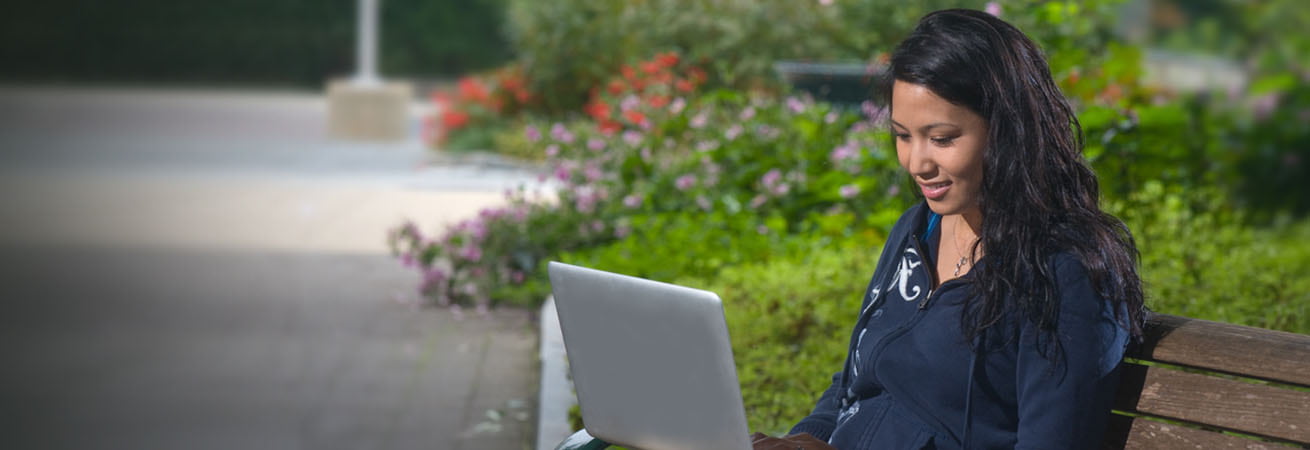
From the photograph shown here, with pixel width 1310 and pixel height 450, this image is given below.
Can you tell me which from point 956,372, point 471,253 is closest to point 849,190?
point 471,253

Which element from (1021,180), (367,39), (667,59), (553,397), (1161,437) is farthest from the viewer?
(367,39)

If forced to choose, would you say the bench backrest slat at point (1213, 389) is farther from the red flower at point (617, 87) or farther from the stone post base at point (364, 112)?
the stone post base at point (364, 112)

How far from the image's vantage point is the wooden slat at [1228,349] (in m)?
1.84

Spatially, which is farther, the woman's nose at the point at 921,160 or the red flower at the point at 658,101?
the red flower at the point at 658,101

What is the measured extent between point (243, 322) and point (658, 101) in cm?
437

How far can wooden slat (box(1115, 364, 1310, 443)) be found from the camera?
1848 mm

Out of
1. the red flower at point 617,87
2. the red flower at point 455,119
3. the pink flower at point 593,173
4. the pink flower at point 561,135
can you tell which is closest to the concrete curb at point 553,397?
the pink flower at point 593,173

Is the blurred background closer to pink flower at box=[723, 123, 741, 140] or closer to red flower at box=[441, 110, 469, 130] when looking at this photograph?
pink flower at box=[723, 123, 741, 140]

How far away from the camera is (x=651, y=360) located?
6.40 feet

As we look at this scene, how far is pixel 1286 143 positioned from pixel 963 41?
7456mm

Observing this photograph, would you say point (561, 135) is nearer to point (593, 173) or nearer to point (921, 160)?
point (593, 173)

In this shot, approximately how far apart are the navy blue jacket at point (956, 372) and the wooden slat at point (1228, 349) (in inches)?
5.4

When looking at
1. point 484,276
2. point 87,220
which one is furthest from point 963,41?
point 87,220

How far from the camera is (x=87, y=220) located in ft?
33.5
